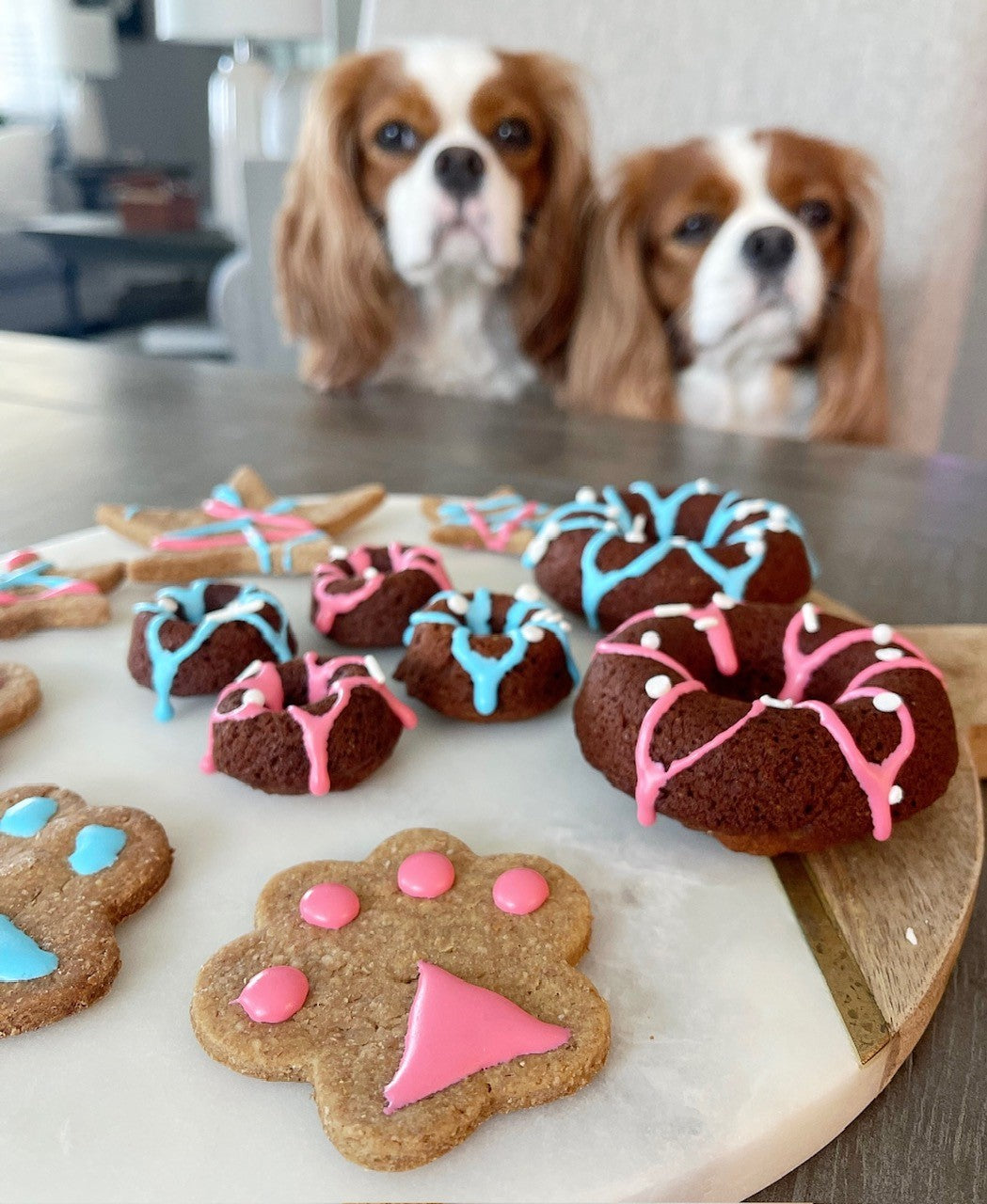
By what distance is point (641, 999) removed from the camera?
1.72 ft

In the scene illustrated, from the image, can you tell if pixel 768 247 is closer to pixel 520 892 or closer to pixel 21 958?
pixel 520 892

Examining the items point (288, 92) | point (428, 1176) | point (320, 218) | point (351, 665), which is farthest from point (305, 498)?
point (288, 92)

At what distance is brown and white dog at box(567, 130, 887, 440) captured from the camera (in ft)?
4.44

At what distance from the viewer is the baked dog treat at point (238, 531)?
91 cm

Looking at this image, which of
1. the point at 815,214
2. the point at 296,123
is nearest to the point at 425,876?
the point at 815,214

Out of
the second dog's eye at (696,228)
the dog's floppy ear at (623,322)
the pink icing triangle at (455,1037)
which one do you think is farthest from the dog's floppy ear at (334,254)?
the pink icing triangle at (455,1037)

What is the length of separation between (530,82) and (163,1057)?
1.38 m

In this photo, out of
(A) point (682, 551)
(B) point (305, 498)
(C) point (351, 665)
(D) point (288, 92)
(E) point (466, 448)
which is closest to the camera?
(C) point (351, 665)

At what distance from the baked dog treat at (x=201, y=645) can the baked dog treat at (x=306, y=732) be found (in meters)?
0.05

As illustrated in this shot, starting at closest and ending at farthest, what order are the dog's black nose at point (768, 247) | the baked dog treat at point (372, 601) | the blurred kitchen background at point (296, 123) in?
the baked dog treat at point (372, 601)
the dog's black nose at point (768, 247)
the blurred kitchen background at point (296, 123)

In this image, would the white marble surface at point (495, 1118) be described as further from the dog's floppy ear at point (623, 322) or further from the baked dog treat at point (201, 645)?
the dog's floppy ear at point (623, 322)

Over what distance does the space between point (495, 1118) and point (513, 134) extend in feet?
4.30

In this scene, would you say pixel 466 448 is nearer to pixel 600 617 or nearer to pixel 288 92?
pixel 600 617

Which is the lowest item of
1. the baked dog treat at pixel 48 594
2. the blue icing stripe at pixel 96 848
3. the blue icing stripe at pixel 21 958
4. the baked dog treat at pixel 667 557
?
the blue icing stripe at pixel 21 958
